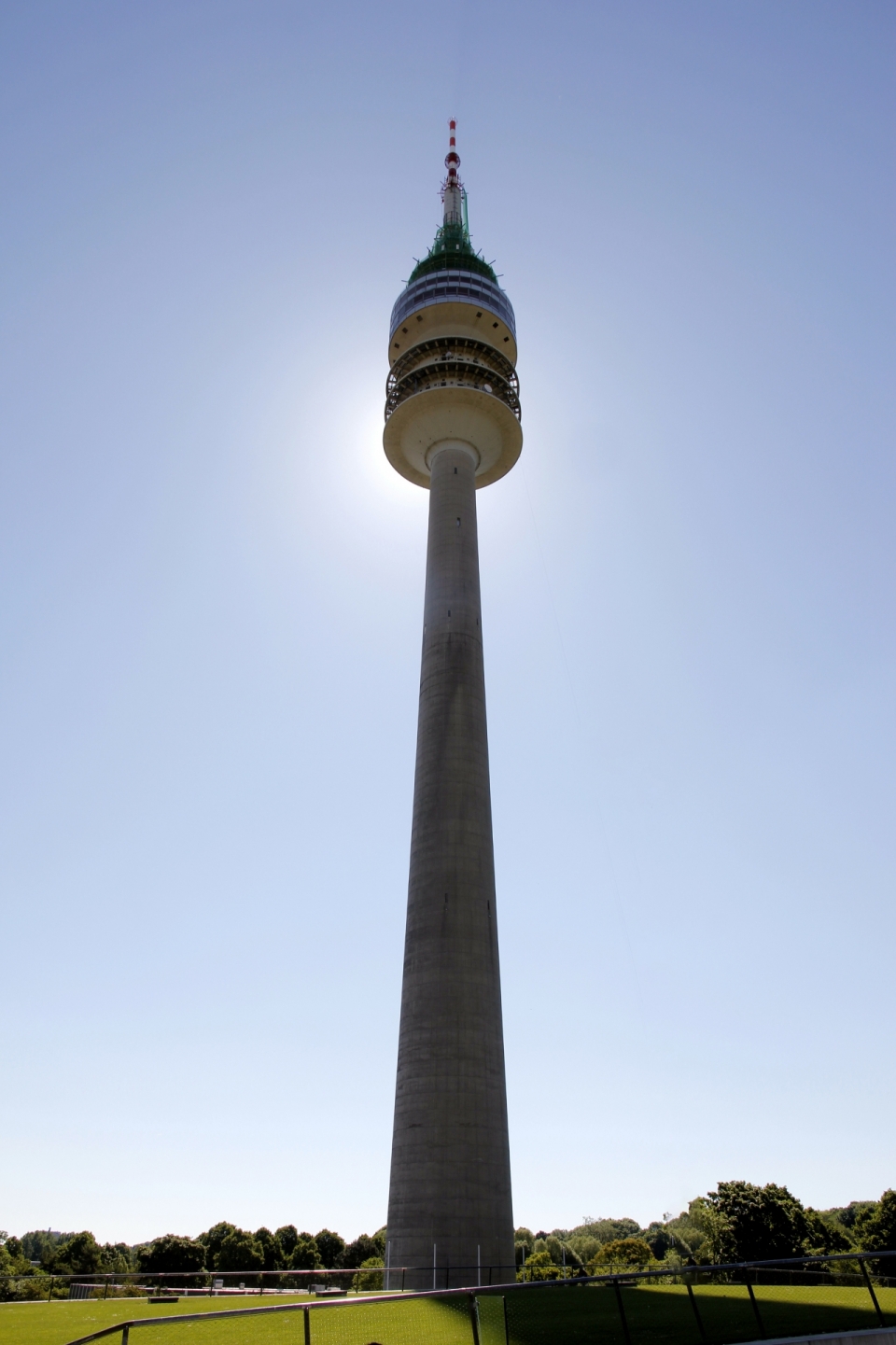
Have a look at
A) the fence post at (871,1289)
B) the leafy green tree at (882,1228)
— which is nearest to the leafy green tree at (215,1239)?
the leafy green tree at (882,1228)

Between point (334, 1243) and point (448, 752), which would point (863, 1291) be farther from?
point (334, 1243)

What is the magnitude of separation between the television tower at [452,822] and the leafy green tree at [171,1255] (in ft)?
167

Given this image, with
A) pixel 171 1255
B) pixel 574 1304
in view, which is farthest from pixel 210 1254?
pixel 574 1304

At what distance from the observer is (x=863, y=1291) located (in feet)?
62.0

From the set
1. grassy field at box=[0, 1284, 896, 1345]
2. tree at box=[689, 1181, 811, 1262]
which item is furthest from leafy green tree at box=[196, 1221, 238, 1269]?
grassy field at box=[0, 1284, 896, 1345]

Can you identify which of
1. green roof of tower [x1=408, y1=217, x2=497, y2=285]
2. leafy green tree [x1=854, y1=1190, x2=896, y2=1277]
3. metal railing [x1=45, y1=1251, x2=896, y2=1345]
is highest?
green roof of tower [x1=408, y1=217, x2=497, y2=285]

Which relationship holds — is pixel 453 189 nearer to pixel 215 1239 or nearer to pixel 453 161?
pixel 453 161

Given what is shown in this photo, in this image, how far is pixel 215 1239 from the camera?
95.5 m

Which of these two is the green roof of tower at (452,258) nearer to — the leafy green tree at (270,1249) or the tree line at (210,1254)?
the tree line at (210,1254)

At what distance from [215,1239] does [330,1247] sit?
2010 centimetres

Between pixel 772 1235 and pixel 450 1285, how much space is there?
44160mm

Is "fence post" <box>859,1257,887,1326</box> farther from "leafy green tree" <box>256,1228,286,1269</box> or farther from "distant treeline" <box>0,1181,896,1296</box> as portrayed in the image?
"leafy green tree" <box>256,1228,286,1269</box>

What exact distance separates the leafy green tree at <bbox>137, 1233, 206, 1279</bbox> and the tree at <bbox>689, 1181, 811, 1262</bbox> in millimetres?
42625

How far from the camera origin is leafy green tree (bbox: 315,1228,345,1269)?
350 feet
